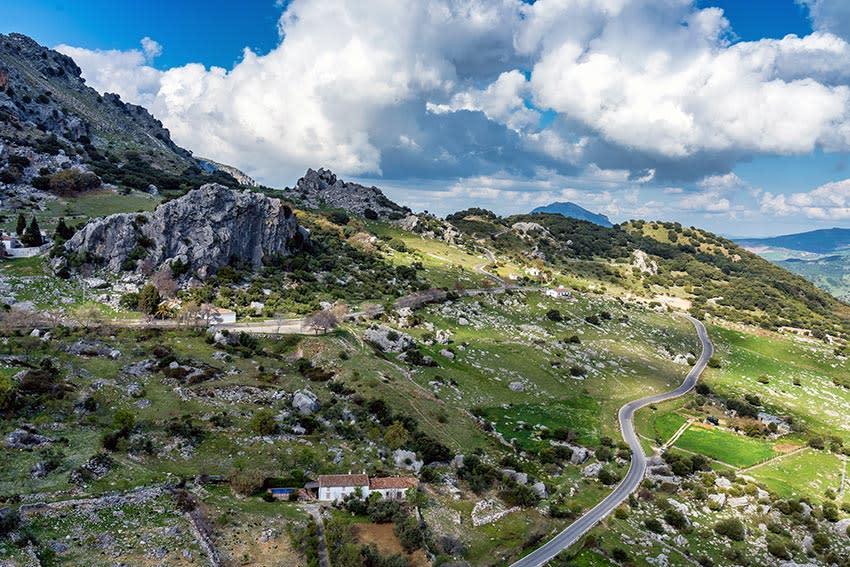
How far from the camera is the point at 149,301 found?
76.5 metres

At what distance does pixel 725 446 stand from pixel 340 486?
58.0 metres

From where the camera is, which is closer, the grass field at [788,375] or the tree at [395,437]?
the tree at [395,437]

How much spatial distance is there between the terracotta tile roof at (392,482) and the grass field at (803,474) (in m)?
45.0

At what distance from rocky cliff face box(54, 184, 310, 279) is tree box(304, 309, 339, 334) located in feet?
86.8

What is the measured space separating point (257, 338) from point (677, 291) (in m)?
157

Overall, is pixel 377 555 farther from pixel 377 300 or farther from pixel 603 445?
pixel 377 300

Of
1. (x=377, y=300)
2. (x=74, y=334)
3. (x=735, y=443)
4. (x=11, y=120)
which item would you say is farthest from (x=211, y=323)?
(x=11, y=120)

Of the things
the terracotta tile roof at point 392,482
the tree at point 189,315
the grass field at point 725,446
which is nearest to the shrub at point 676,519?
the grass field at point 725,446

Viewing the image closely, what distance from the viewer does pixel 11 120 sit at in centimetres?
14112

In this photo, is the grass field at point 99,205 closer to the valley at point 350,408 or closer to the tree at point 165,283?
the valley at point 350,408

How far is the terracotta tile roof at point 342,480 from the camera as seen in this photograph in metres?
45.8

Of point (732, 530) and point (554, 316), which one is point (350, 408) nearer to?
point (732, 530)

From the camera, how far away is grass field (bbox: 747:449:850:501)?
61.8 meters

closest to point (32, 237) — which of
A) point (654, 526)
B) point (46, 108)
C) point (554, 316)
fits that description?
point (46, 108)
